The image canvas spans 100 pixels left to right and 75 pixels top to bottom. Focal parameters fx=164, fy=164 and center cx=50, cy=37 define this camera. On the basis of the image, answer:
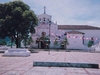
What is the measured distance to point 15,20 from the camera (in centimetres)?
3378

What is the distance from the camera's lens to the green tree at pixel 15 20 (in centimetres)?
3298

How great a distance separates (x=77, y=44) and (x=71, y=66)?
41139 mm

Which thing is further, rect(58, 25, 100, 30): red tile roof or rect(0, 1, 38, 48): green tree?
rect(58, 25, 100, 30): red tile roof

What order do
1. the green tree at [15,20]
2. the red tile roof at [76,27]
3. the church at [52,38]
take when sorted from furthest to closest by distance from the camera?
the red tile roof at [76,27] < the church at [52,38] < the green tree at [15,20]

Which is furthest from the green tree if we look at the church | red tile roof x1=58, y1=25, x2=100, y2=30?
red tile roof x1=58, y1=25, x2=100, y2=30

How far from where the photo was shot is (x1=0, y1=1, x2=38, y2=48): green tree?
33.0m

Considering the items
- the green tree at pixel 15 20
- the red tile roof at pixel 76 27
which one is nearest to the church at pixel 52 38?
the red tile roof at pixel 76 27

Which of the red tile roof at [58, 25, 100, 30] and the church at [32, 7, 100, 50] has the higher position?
the red tile roof at [58, 25, 100, 30]

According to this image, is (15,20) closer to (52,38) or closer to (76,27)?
(52,38)

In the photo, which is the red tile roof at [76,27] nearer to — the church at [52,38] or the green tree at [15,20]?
the church at [52,38]

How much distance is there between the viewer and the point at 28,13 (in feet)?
109

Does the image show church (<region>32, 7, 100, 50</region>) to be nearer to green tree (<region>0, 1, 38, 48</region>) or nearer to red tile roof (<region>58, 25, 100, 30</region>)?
red tile roof (<region>58, 25, 100, 30</region>)

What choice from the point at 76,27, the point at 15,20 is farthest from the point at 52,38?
the point at 15,20

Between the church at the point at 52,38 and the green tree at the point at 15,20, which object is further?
the church at the point at 52,38
